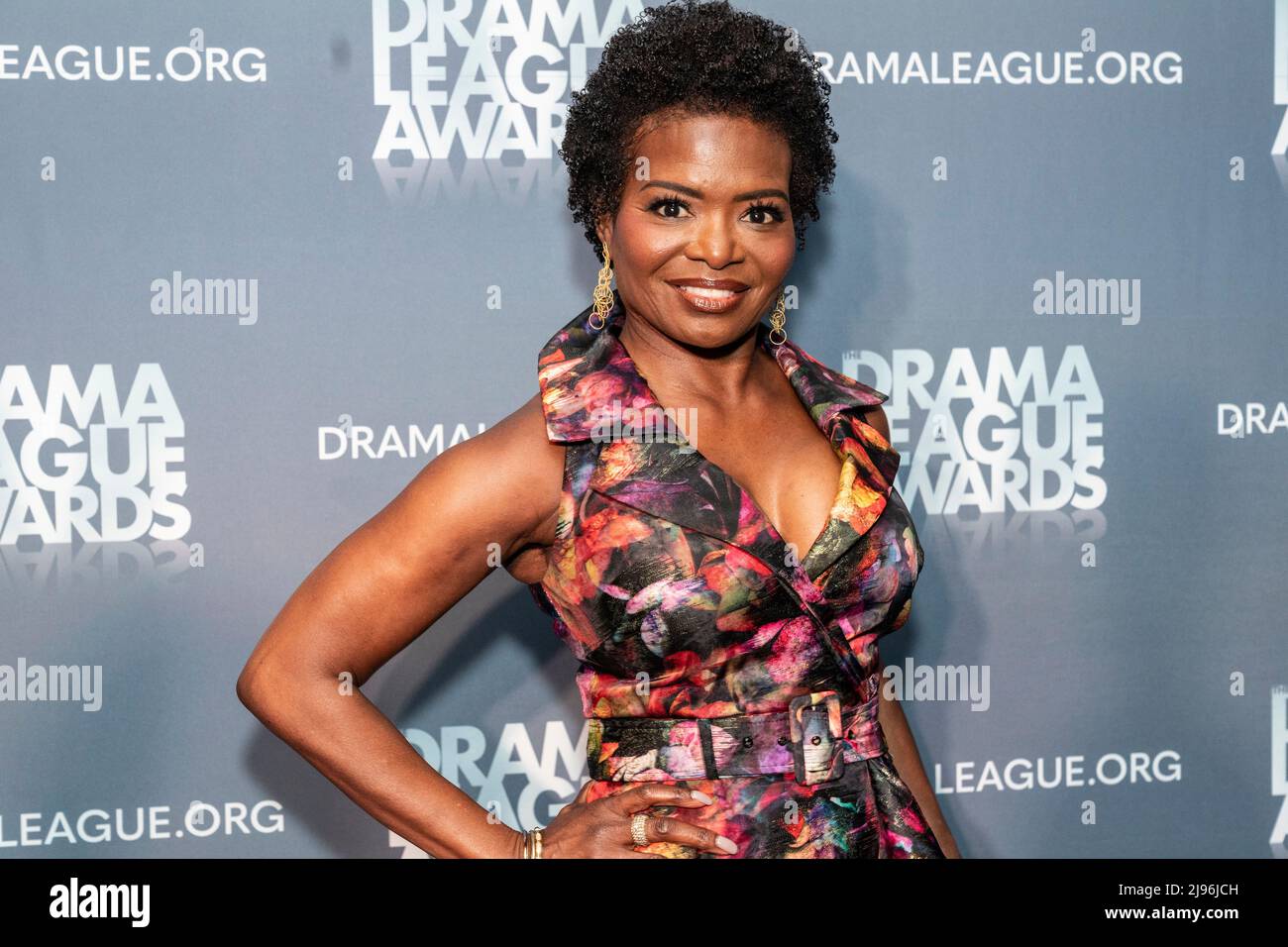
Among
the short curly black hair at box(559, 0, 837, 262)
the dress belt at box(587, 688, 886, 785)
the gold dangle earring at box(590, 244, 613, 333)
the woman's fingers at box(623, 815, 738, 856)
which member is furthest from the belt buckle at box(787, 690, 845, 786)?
the short curly black hair at box(559, 0, 837, 262)

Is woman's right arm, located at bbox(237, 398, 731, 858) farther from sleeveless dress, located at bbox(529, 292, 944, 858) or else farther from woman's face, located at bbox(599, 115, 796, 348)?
woman's face, located at bbox(599, 115, 796, 348)

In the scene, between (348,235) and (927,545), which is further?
(927,545)

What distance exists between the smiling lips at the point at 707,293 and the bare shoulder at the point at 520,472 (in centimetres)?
23

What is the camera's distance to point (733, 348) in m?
1.69

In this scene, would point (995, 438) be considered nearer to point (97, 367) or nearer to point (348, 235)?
point (348, 235)

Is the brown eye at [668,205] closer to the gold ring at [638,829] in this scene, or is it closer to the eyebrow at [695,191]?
the eyebrow at [695,191]

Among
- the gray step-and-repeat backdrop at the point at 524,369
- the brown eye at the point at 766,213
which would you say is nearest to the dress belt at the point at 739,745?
the brown eye at the point at 766,213

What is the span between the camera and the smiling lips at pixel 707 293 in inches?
61.9

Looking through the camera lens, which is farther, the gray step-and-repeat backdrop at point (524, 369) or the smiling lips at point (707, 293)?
the gray step-and-repeat backdrop at point (524, 369)

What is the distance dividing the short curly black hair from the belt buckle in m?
0.66

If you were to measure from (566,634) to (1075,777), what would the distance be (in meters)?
1.38

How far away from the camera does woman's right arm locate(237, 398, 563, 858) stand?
154cm
